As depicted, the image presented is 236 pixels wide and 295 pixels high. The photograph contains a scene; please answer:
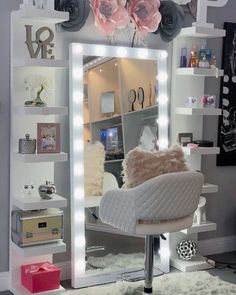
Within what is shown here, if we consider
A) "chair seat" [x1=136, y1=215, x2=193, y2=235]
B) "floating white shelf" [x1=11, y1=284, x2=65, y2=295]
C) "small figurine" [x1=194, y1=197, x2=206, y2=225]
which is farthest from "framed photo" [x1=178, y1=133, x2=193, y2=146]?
"floating white shelf" [x1=11, y1=284, x2=65, y2=295]

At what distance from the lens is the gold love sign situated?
2918mm

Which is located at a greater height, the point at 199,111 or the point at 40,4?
the point at 40,4

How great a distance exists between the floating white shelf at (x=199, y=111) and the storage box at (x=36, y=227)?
117cm

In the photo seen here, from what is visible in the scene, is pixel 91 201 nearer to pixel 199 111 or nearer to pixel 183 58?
pixel 199 111

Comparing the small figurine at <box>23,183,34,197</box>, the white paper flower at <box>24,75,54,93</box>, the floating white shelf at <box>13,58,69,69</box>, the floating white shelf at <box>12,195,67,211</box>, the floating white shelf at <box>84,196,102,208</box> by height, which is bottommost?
the floating white shelf at <box>84,196,102,208</box>

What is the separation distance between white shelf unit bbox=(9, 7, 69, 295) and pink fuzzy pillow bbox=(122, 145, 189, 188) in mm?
455

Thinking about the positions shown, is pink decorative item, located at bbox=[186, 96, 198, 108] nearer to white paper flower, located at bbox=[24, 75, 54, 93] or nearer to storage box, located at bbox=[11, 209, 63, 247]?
white paper flower, located at bbox=[24, 75, 54, 93]

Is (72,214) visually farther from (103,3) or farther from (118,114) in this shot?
(103,3)

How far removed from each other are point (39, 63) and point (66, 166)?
770mm

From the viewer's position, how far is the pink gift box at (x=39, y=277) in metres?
2.94

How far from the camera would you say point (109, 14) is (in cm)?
315

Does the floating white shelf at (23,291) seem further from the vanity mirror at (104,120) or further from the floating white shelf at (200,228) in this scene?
the floating white shelf at (200,228)

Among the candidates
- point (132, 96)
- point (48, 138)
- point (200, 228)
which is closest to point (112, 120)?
point (132, 96)

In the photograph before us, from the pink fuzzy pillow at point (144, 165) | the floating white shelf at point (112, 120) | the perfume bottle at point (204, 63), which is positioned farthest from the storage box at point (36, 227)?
the perfume bottle at point (204, 63)
